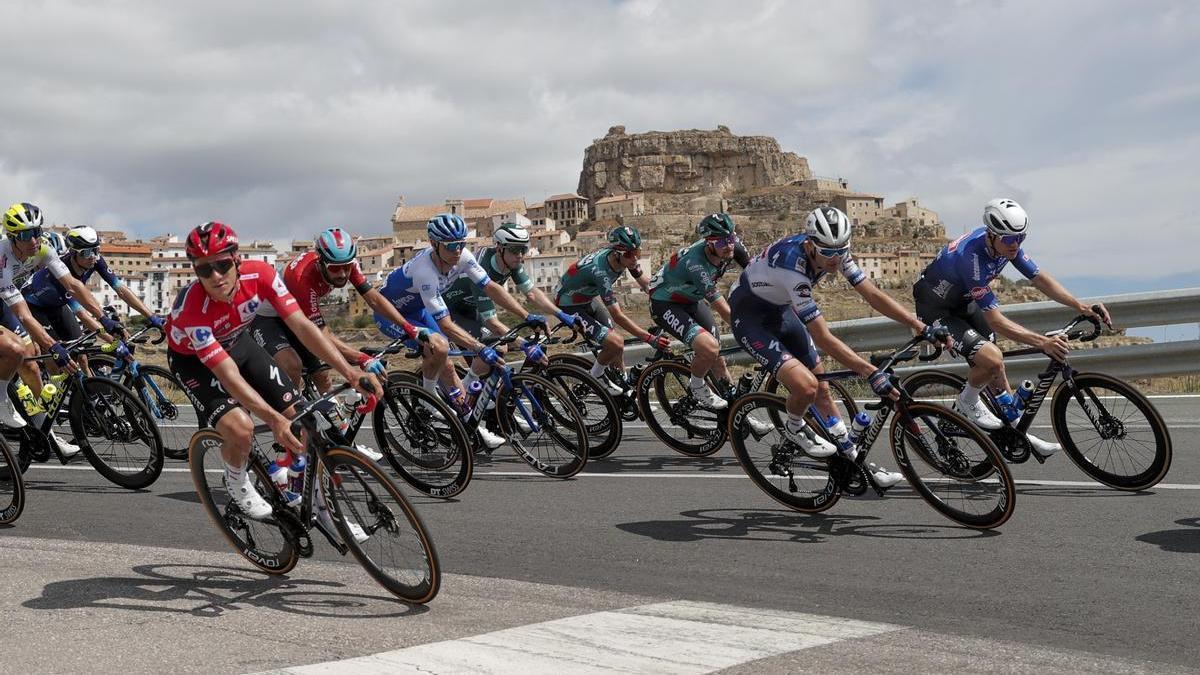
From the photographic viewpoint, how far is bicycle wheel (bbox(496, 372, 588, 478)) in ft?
30.3

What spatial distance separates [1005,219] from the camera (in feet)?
26.8

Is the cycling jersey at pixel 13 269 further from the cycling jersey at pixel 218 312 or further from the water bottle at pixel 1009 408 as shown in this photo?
the water bottle at pixel 1009 408

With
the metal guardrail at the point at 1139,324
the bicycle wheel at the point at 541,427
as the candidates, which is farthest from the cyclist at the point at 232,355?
the metal guardrail at the point at 1139,324

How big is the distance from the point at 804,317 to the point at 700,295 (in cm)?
Result: 304

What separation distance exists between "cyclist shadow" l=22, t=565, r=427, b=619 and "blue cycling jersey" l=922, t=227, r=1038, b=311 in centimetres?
518

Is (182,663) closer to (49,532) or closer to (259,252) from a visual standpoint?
(49,532)

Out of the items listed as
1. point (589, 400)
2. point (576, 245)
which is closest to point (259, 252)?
point (576, 245)

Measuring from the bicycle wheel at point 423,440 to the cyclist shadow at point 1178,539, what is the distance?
453cm

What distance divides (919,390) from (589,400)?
3027mm

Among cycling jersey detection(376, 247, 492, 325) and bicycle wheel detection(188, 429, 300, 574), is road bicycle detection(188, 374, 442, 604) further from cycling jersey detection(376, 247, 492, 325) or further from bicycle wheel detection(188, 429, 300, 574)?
cycling jersey detection(376, 247, 492, 325)

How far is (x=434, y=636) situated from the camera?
15.9 ft

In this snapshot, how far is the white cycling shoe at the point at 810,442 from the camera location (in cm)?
732

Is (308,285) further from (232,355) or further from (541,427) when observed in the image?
(232,355)

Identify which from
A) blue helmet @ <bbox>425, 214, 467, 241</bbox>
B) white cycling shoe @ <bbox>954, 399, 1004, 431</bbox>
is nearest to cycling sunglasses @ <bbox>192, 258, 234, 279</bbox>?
blue helmet @ <bbox>425, 214, 467, 241</bbox>
